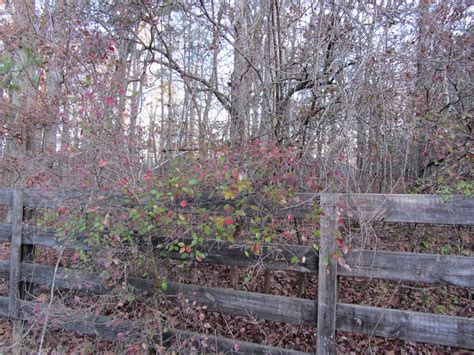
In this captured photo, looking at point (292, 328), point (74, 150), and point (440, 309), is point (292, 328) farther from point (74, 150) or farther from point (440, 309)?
point (74, 150)

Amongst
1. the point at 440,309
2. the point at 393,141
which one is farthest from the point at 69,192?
the point at 440,309

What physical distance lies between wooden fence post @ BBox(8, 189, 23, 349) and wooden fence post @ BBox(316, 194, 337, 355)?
139 inches

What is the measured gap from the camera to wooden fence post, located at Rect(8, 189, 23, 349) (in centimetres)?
374

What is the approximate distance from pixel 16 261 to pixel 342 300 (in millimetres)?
4087

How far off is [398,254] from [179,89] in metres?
5.89

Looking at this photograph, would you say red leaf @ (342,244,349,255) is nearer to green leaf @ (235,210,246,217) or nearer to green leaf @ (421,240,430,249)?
green leaf @ (235,210,246,217)

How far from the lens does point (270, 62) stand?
3.92m

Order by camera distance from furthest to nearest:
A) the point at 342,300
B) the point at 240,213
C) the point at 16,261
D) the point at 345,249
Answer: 1. the point at 342,300
2. the point at 16,261
3. the point at 240,213
4. the point at 345,249

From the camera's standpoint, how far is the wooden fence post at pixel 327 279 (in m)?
2.62

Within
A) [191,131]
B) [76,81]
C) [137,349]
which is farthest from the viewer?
[191,131]

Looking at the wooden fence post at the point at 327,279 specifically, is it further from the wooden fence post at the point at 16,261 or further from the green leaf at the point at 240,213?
the wooden fence post at the point at 16,261

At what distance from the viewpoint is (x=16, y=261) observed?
12.3ft

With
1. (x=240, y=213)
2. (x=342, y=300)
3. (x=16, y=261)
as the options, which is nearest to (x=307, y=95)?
(x=240, y=213)

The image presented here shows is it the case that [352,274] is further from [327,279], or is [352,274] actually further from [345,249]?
[345,249]
